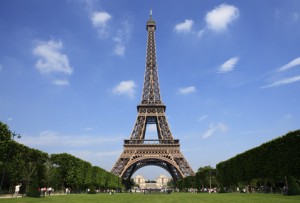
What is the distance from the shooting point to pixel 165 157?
276 ft

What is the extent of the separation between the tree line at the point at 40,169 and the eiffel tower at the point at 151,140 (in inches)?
435

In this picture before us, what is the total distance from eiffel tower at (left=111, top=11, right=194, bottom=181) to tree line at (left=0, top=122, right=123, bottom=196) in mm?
11057

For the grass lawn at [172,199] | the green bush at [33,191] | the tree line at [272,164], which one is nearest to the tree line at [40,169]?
the green bush at [33,191]

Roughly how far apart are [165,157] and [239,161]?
1343 inches

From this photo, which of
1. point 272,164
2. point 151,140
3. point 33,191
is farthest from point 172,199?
point 151,140

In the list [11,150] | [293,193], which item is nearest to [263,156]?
[293,193]

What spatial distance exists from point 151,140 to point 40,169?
38301mm

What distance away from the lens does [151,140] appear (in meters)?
87.2

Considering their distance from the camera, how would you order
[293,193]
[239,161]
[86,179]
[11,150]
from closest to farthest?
[293,193], [11,150], [239,161], [86,179]

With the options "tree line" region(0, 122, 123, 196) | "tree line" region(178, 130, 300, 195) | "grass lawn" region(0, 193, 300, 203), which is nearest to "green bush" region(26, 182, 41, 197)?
"tree line" region(0, 122, 123, 196)

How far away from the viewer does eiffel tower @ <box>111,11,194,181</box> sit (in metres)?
82.2

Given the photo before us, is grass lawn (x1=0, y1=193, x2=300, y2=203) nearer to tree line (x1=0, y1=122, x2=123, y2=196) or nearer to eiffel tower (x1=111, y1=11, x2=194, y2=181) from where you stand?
tree line (x1=0, y1=122, x2=123, y2=196)

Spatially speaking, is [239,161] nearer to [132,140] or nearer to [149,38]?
[132,140]

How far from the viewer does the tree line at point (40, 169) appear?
47.3 m
